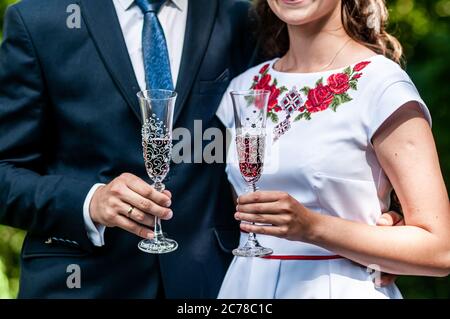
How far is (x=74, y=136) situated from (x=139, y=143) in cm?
25

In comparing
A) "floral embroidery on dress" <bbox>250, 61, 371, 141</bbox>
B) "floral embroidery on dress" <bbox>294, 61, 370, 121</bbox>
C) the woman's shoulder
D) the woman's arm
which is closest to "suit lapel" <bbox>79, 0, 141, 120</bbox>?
"floral embroidery on dress" <bbox>250, 61, 371, 141</bbox>

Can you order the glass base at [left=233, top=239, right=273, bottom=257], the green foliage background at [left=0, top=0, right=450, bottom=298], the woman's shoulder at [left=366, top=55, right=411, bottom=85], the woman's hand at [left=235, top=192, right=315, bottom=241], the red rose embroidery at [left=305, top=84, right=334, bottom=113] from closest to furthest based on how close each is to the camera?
the woman's hand at [left=235, top=192, right=315, bottom=241] < the glass base at [left=233, top=239, right=273, bottom=257] < the woman's shoulder at [left=366, top=55, right=411, bottom=85] < the red rose embroidery at [left=305, top=84, right=334, bottom=113] < the green foliage background at [left=0, top=0, right=450, bottom=298]

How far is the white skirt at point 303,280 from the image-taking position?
2830 millimetres

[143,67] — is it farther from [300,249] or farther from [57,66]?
[300,249]

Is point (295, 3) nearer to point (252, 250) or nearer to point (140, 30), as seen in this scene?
point (140, 30)

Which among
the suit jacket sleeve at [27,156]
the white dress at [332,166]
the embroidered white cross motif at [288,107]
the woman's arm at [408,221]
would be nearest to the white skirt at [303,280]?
the white dress at [332,166]

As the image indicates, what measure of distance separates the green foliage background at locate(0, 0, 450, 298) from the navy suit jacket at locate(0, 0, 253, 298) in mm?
2080

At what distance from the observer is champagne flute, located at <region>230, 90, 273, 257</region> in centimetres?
262

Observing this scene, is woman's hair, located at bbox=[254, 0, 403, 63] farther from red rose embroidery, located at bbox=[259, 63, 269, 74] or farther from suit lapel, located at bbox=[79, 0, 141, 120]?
suit lapel, located at bbox=[79, 0, 141, 120]

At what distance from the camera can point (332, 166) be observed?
282cm

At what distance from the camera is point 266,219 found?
2.54m

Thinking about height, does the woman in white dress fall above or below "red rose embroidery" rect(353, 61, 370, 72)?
below

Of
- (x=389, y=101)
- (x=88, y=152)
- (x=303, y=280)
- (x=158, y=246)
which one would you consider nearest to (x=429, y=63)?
(x=389, y=101)
